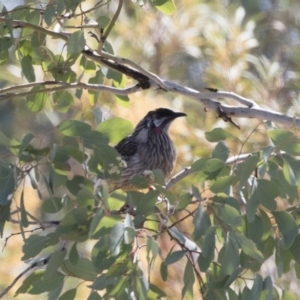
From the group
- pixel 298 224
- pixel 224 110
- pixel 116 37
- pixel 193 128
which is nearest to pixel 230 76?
pixel 193 128

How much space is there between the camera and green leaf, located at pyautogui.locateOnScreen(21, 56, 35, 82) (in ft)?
10.2

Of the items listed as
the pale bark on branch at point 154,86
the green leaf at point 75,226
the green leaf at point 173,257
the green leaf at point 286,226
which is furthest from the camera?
the pale bark on branch at point 154,86

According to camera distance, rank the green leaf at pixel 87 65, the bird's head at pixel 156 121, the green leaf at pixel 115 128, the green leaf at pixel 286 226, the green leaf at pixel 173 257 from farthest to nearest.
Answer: the bird's head at pixel 156 121 → the green leaf at pixel 87 65 → the green leaf at pixel 115 128 → the green leaf at pixel 286 226 → the green leaf at pixel 173 257

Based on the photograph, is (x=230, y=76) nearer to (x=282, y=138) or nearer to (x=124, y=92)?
(x=124, y=92)

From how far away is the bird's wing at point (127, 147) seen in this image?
425 cm

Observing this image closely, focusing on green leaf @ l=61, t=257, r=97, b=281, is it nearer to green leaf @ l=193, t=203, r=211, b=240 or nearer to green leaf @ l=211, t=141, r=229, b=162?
green leaf @ l=193, t=203, r=211, b=240

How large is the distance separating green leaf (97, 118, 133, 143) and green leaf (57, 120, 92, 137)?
0.36 ft

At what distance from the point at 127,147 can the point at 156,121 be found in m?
0.29

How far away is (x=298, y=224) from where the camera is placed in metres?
2.51

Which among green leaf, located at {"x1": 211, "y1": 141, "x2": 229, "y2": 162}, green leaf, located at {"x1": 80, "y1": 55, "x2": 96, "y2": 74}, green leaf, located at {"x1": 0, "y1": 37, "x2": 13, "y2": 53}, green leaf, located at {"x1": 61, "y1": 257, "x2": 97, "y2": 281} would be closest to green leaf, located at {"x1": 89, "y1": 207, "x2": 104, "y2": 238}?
green leaf, located at {"x1": 61, "y1": 257, "x2": 97, "y2": 281}

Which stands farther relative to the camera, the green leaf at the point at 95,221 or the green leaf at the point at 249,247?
the green leaf at the point at 249,247

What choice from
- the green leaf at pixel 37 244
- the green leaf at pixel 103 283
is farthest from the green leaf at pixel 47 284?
the green leaf at pixel 103 283

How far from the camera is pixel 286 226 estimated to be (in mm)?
2385

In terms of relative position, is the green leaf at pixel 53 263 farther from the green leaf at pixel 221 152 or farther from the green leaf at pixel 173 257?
the green leaf at pixel 221 152
